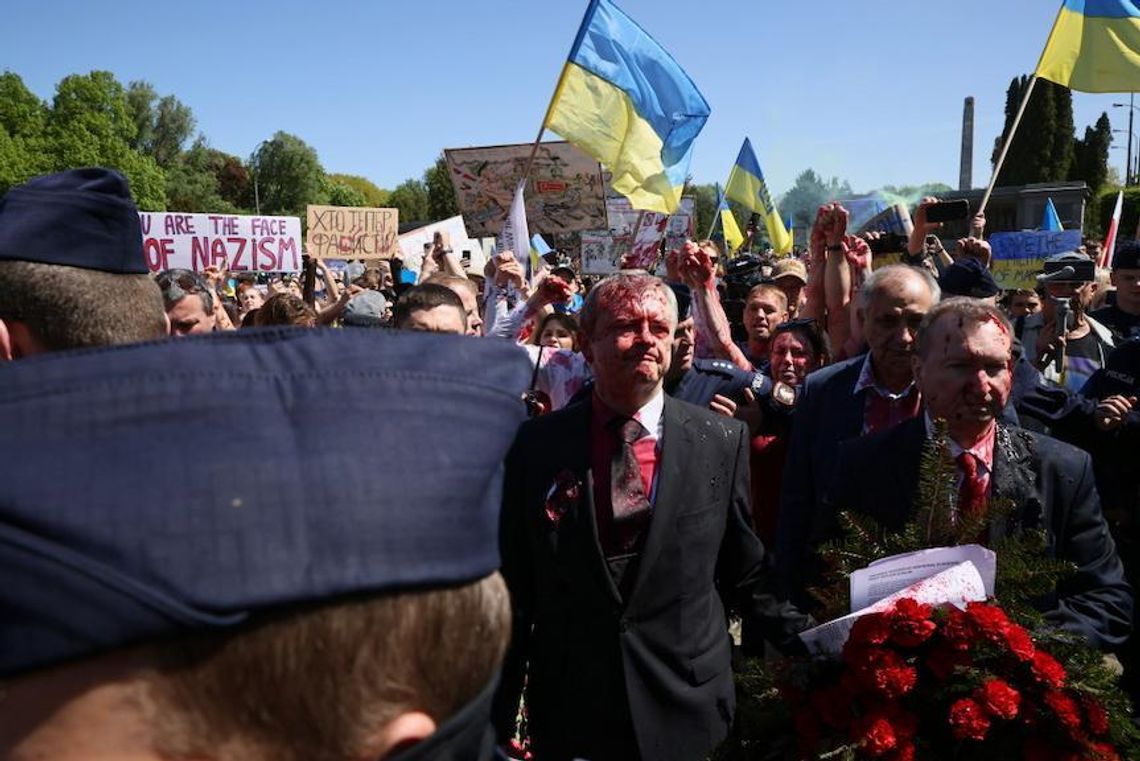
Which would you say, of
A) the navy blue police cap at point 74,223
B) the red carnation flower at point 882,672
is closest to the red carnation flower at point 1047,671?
the red carnation flower at point 882,672

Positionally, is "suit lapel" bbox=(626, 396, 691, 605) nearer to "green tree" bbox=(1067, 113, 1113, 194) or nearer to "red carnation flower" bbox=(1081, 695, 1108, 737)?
"red carnation flower" bbox=(1081, 695, 1108, 737)

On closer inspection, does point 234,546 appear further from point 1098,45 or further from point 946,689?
point 1098,45

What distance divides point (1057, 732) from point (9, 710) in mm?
1744

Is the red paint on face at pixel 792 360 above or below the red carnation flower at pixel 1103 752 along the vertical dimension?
above

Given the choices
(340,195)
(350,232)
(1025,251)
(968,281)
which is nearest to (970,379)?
(968,281)

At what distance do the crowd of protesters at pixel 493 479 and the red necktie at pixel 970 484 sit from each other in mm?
13

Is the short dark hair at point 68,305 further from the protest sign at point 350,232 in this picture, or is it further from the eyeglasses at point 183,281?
the protest sign at point 350,232

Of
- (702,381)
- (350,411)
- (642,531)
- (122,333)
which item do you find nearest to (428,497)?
(350,411)

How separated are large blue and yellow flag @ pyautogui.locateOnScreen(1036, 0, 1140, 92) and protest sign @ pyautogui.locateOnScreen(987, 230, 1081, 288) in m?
2.40

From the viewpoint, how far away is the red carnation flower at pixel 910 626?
1853mm

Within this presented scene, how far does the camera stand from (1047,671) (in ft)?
5.84

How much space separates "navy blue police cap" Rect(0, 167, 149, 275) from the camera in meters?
1.93

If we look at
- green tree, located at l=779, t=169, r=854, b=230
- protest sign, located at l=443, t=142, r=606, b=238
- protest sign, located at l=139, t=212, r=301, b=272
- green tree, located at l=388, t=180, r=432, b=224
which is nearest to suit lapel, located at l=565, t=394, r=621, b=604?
protest sign, located at l=443, t=142, r=606, b=238

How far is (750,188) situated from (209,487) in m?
13.7
